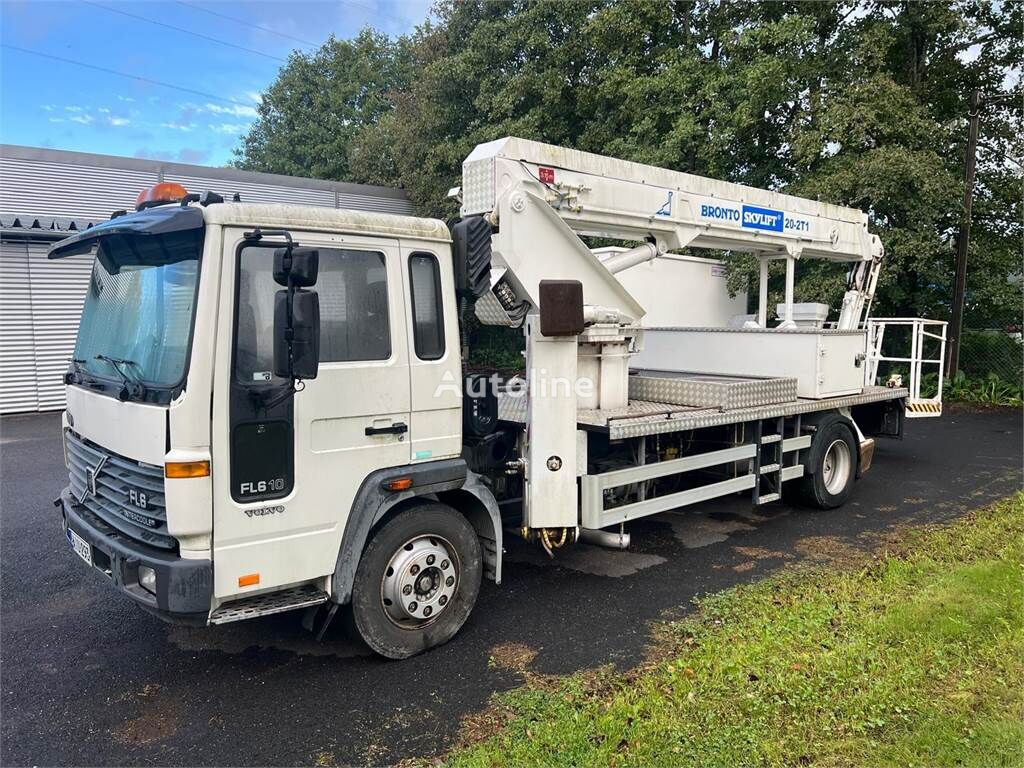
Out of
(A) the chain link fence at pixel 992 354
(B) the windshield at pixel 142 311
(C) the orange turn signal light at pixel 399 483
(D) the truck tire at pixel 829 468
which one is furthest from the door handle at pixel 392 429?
(A) the chain link fence at pixel 992 354

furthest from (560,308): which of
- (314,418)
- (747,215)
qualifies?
(747,215)

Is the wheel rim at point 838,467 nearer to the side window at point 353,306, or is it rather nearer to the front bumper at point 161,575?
the side window at point 353,306

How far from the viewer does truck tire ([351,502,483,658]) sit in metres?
3.81

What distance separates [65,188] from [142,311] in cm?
1373

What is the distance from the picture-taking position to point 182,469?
3170 mm

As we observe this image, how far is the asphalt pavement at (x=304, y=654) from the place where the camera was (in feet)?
10.8

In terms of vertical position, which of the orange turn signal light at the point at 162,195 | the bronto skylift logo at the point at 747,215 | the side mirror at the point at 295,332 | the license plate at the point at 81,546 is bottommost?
the license plate at the point at 81,546

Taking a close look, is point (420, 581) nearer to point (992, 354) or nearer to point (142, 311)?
point (142, 311)

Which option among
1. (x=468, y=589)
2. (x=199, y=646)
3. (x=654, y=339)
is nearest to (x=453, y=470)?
Answer: (x=468, y=589)

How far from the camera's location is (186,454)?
318 cm

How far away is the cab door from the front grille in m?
0.31

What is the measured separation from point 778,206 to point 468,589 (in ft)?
16.2

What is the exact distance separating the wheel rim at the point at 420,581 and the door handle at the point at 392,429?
634 millimetres

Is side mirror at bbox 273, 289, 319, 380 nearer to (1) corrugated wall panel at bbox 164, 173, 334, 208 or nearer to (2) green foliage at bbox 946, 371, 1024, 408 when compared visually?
(1) corrugated wall panel at bbox 164, 173, 334, 208
